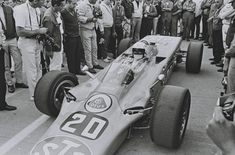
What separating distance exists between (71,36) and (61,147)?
4.22 meters

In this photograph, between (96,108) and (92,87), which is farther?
(92,87)

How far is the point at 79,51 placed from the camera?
7.55 meters

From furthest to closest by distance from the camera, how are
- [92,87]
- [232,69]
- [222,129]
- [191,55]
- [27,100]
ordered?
[191,55], [27,100], [232,69], [92,87], [222,129]

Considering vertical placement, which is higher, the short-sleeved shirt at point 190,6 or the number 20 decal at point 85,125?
the short-sleeved shirt at point 190,6

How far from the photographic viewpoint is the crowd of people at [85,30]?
5.45 m

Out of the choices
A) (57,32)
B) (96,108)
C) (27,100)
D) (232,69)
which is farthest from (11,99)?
(232,69)

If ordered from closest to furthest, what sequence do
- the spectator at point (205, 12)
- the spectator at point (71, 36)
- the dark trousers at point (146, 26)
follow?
the spectator at point (71, 36) < the dark trousers at point (146, 26) < the spectator at point (205, 12)

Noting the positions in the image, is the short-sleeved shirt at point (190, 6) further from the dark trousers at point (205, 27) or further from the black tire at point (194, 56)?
the black tire at point (194, 56)

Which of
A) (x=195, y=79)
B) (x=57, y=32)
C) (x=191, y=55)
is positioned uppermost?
(x=57, y=32)

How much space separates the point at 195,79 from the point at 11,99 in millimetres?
4256

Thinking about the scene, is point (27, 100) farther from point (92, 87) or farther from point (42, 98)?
point (92, 87)

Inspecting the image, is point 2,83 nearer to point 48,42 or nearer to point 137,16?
point 48,42

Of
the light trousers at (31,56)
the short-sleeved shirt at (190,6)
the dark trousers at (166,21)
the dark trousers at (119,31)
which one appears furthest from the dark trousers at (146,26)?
the light trousers at (31,56)

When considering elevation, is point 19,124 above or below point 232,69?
below
